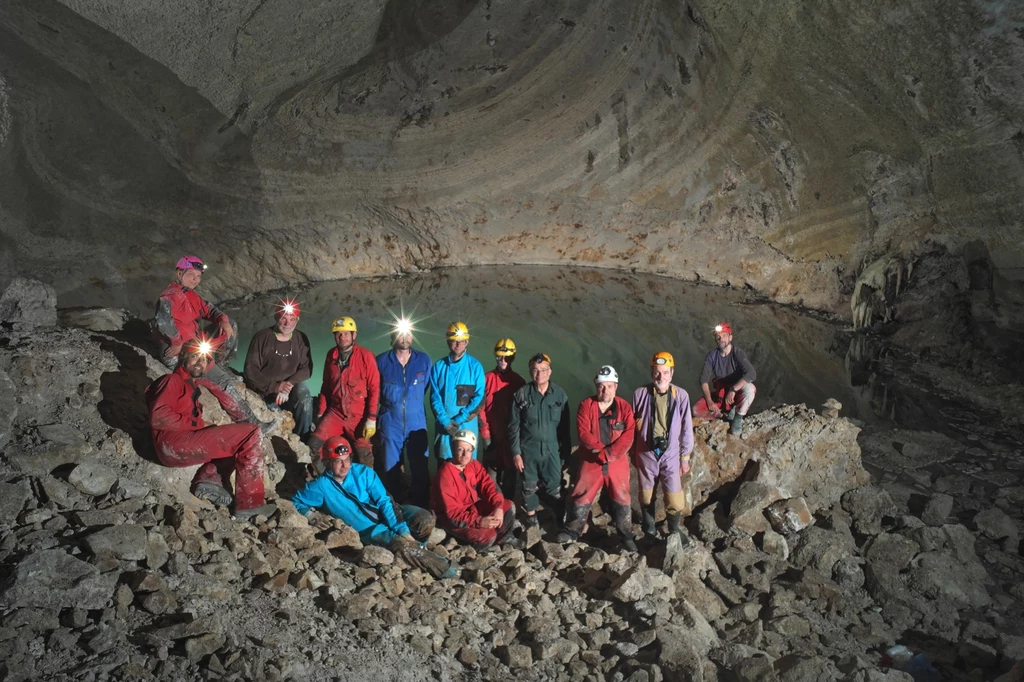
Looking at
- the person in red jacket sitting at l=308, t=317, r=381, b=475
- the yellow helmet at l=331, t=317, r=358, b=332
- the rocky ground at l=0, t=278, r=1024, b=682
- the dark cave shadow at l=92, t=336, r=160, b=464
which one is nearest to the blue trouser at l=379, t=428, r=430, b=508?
Result: the person in red jacket sitting at l=308, t=317, r=381, b=475

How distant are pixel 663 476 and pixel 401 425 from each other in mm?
1994

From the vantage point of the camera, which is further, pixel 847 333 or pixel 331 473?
pixel 847 333

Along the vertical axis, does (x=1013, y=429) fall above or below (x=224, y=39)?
below

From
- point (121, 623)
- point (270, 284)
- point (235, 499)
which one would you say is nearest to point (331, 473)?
point (235, 499)

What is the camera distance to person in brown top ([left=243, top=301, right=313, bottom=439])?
19.2 ft

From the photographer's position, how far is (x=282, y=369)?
595cm

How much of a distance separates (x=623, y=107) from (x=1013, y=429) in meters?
9.12

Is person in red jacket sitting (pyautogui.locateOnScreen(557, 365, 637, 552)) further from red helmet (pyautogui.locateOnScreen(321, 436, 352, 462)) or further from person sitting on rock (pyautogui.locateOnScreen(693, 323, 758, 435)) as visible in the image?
red helmet (pyautogui.locateOnScreen(321, 436, 352, 462))

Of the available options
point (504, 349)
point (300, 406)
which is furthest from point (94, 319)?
point (504, 349)

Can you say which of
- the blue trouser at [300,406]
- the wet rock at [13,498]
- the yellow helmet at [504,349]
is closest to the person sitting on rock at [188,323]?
the blue trouser at [300,406]

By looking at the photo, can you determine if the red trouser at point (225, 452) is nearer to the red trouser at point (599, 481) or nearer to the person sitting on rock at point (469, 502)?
Result: the person sitting on rock at point (469, 502)

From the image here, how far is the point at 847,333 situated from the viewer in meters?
12.2

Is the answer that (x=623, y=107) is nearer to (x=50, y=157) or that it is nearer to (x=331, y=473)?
(x=50, y=157)

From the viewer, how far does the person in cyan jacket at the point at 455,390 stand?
554 centimetres
